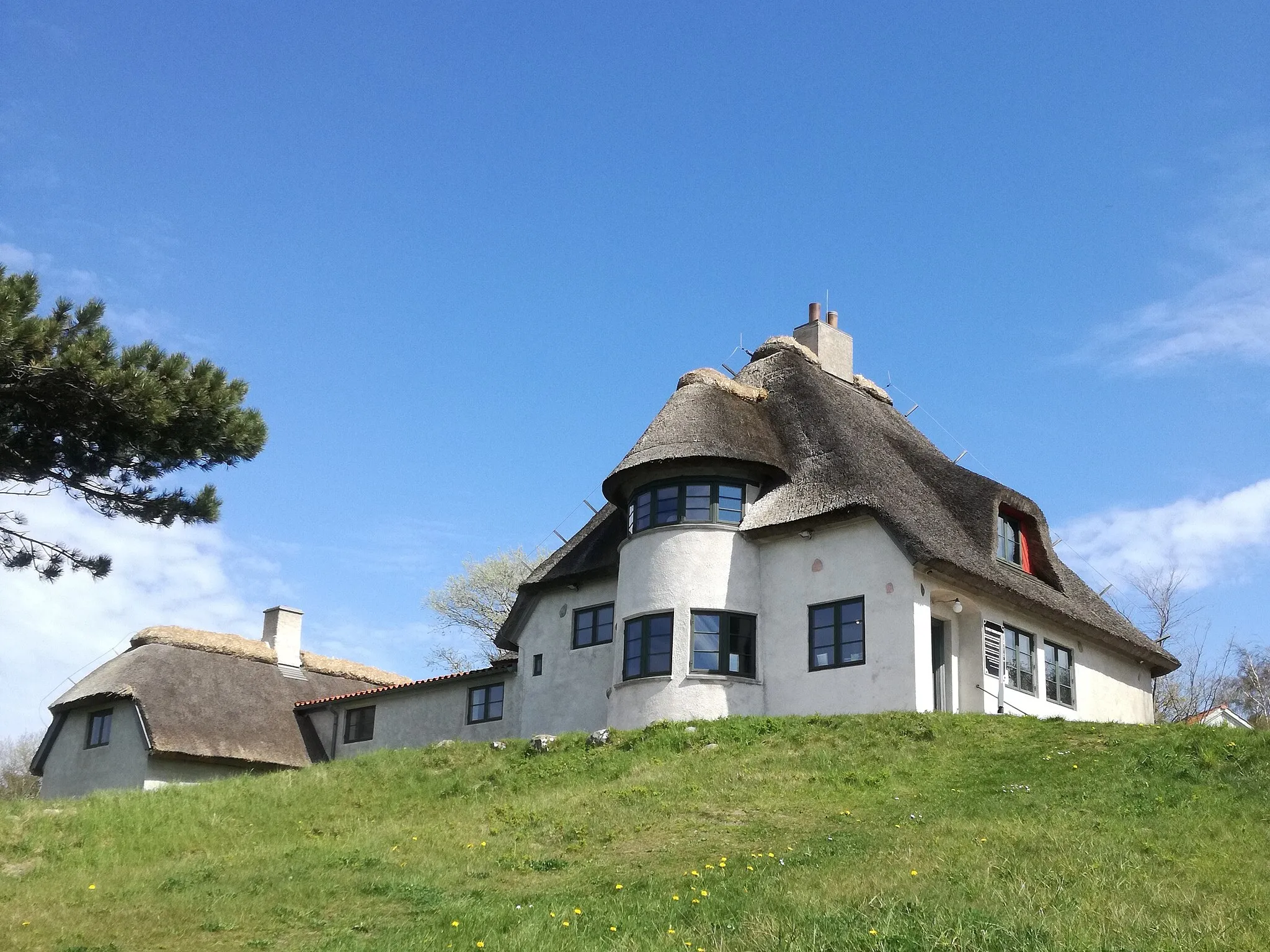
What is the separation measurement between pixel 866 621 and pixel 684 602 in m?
3.52

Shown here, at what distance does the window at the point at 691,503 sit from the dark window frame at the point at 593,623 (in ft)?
8.35

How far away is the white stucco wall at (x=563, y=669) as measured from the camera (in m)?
28.3

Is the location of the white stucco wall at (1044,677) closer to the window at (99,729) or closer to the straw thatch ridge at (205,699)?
the straw thatch ridge at (205,699)

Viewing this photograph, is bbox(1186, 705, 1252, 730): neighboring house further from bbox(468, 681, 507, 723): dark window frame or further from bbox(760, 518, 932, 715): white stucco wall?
bbox(468, 681, 507, 723): dark window frame

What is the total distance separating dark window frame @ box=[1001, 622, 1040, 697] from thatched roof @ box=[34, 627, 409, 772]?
17.9 m

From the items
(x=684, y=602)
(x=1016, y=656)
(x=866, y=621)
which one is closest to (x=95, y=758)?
(x=684, y=602)

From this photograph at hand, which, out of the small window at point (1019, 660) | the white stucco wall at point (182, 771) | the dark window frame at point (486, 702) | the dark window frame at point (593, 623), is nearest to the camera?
the small window at point (1019, 660)

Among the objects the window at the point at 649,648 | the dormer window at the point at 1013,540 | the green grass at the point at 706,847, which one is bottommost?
the green grass at the point at 706,847

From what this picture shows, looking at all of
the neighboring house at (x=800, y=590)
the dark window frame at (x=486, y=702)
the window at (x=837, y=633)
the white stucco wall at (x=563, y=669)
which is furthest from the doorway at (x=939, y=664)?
the dark window frame at (x=486, y=702)

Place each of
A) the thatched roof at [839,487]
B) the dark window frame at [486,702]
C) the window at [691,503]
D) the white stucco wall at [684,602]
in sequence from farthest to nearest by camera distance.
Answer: the dark window frame at [486,702] → the window at [691,503] → the white stucco wall at [684,602] → the thatched roof at [839,487]

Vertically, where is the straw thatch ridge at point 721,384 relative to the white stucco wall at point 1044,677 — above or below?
above

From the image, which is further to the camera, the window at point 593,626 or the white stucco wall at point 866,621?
the window at point 593,626

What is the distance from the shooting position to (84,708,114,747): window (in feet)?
109

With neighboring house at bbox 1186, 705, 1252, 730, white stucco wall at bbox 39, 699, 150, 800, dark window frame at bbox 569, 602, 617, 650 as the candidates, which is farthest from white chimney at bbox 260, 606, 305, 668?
neighboring house at bbox 1186, 705, 1252, 730
